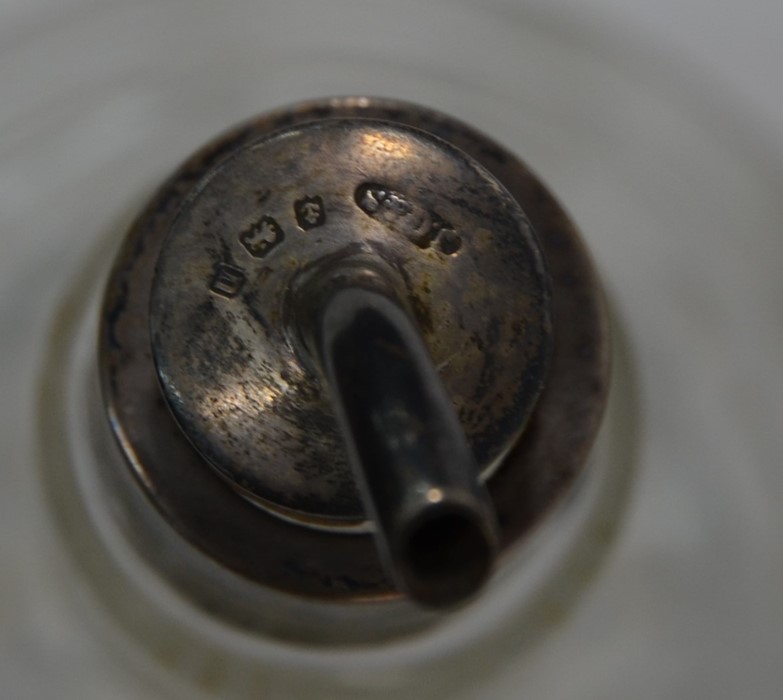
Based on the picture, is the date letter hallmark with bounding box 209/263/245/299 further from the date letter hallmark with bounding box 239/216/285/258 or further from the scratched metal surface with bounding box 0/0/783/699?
the scratched metal surface with bounding box 0/0/783/699

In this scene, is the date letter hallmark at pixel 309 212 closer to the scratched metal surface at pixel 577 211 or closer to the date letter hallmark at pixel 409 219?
the date letter hallmark at pixel 409 219

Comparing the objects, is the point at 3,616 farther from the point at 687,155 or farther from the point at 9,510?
the point at 687,155

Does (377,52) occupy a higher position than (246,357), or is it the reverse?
(377,52)

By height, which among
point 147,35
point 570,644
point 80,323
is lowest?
point 570,644

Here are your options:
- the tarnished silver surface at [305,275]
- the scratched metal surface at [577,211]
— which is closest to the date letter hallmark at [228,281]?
the tarnished silver surface at [305,275]

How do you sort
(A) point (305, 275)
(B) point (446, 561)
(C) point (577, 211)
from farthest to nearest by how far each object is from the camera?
(C) point (577, 211)
(A) point (305, 275)
(B) point (446, 561)

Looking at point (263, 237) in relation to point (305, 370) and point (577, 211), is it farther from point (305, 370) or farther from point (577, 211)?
point (577, 211)

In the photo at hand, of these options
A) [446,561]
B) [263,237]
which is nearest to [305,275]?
[263,237]

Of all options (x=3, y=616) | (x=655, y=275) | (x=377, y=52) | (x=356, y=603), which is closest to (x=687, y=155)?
(x=655, y=275)
